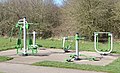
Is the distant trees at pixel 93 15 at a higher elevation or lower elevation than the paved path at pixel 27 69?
higher

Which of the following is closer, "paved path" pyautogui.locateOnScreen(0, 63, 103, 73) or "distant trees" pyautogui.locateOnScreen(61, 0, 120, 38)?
"paved path" pyautogui.locateOnScreen(0, 63, 103, 73)

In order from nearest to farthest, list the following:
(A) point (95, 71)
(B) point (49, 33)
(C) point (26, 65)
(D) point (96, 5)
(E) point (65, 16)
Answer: (A) point (95, 71)
(C) point (26, 65)
(D) point (96, 5)
(E) point (65, 16)
(B) point (49, 33)

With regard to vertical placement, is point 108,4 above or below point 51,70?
above

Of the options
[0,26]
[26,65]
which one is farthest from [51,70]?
[0,26]

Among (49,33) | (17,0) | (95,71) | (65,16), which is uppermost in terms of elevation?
(17,0)

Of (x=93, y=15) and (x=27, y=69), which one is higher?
(x=93, y=15)

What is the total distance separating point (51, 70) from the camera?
22.5 ft

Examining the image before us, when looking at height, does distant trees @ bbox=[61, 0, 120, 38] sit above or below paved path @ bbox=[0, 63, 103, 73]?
above

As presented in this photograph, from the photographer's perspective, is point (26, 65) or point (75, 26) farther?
point (75, 26)

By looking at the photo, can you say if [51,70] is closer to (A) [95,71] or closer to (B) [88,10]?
(A) [95,71]

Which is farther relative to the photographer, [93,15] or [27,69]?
[93,15]

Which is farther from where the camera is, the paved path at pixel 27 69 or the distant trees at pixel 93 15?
the distant trees at pixel 93 15

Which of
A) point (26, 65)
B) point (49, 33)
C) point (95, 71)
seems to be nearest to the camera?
point (95, 71)

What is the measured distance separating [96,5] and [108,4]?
98 cm
